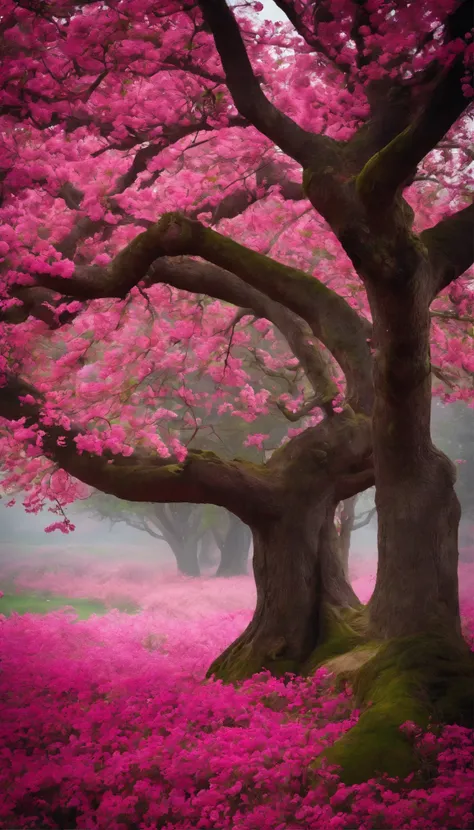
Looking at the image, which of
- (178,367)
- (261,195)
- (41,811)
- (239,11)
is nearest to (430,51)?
(239,11)

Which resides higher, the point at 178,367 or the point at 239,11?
the point at 239,11

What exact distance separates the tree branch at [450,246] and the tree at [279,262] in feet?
0.09

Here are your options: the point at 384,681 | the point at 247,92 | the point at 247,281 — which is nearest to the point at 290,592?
the point at 384,681

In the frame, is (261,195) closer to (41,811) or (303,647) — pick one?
(303,647)

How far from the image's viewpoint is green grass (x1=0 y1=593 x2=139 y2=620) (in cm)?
2431

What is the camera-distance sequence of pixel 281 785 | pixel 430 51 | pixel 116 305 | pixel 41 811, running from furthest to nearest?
pixel 116 305, pixel 430 51, pixel 41 811, pixel 281 785

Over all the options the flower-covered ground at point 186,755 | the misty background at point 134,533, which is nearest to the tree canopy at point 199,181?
the flower-covered ground at point 186,755

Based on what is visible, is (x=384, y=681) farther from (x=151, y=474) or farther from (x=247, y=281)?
(x=247, y=281)

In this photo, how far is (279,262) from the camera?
9.22 metres

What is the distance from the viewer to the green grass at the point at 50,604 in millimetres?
24312

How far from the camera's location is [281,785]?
566cm

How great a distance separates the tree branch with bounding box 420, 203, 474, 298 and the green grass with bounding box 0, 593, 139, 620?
761 inches

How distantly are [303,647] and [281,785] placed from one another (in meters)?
4.03

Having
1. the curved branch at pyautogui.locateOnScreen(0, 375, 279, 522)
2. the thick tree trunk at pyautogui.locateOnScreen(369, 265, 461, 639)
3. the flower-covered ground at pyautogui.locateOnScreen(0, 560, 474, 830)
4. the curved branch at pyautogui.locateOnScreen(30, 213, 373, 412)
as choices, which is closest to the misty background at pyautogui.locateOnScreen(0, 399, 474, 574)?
the curved branch at pyautogui.locateOnScreen(30, 213, 373, 412)
